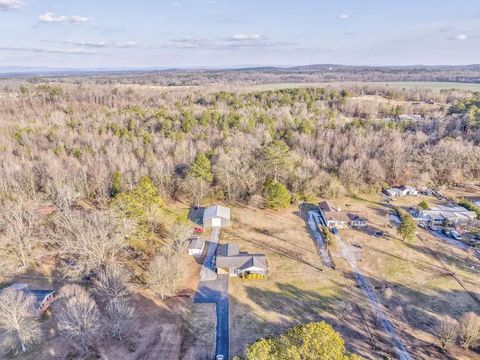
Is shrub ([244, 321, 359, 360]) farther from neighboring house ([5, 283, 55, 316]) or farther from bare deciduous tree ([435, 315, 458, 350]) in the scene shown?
neighboring house ([5, 283, 55, 316])

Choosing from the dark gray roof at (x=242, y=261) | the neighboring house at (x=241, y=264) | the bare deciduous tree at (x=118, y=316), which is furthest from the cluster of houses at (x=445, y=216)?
the bare deciduous tree at (x=118, y=316)

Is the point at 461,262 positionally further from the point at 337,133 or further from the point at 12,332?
the point at 12,332

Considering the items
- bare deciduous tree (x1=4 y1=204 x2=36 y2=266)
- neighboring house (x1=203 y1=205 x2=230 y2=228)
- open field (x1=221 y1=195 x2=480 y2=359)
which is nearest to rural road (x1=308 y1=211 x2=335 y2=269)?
open field (x1=221 y1=195 x2=480 y2=359)

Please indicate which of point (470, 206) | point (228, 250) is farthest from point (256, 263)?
point (470, 206)

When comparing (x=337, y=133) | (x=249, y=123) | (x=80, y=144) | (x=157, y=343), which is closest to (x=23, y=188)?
(x=80, y=144)

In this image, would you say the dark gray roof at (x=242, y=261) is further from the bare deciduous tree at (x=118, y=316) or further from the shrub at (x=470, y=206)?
the shrub at (x=470, y=206)

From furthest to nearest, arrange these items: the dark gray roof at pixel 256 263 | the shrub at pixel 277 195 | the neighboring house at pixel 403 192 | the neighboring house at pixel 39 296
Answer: the neighboring house at pixel 403 192 → the shrub at pixel 277 195 → the dark gray roof at pixel 256 263 → the neighboring house at pixel 39 296
